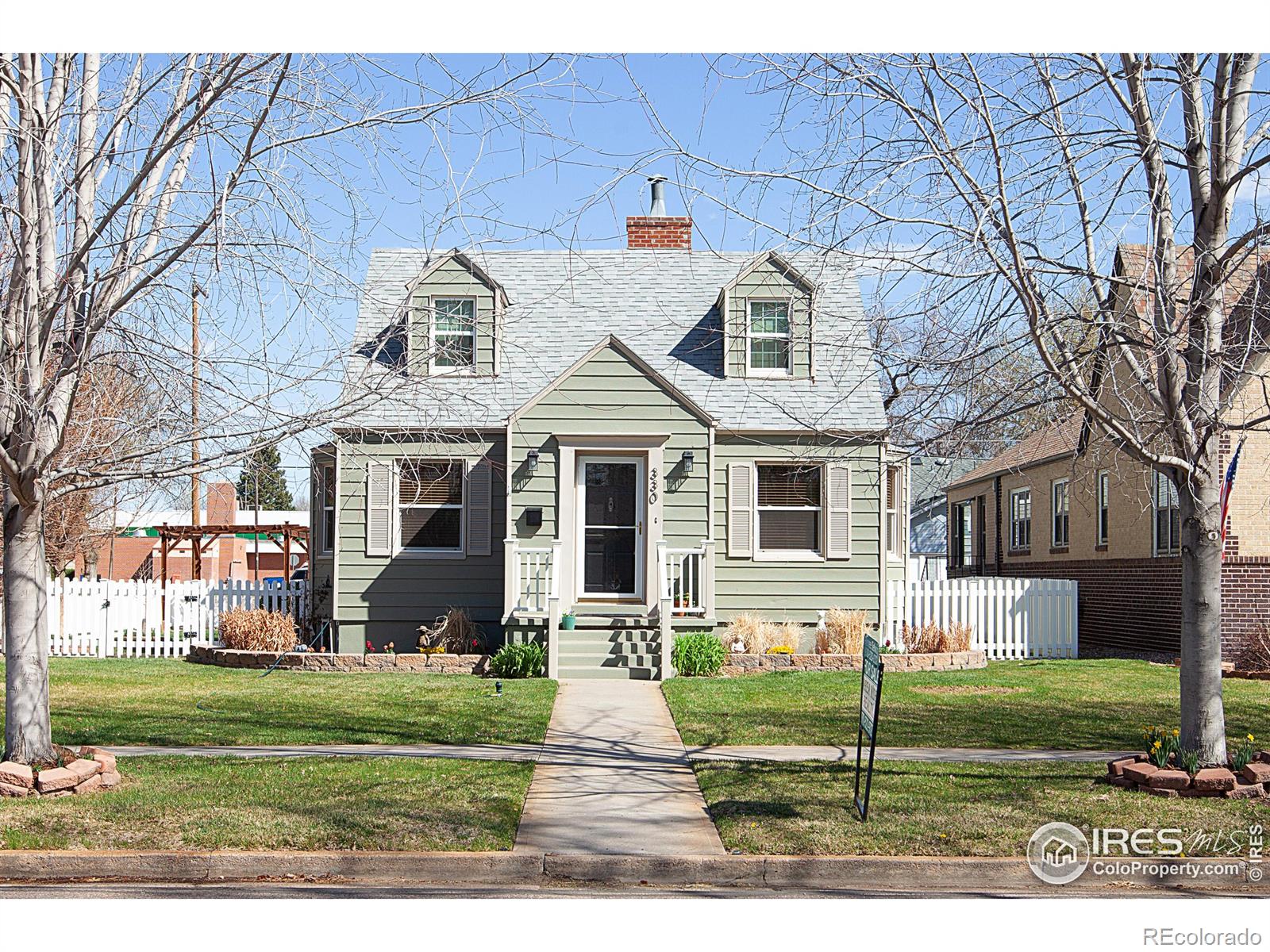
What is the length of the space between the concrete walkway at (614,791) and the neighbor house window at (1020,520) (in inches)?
686

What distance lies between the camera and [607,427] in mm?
18500

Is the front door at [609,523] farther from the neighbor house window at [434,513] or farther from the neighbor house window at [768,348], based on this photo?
the neighbor house window at [768,348]

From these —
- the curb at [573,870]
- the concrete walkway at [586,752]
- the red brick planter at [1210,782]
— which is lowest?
the curb at [573,870]

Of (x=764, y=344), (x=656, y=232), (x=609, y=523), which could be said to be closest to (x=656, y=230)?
(x=656, y=232)

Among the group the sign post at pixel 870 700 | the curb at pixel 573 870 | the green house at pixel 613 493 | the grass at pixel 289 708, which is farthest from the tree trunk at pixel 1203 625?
the green house at pixel 613 493

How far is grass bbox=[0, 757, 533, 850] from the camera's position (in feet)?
24.7

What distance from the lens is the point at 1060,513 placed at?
2586 cm

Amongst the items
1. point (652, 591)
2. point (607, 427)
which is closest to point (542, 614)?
point (652, 591)

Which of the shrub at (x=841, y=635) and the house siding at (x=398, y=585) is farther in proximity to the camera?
the house siding at (x=398, y=585)

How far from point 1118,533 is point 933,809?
50.7 feet

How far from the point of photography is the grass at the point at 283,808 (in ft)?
24.7

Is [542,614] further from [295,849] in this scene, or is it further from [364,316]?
[295,849]

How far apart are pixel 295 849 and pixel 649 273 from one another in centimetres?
1586

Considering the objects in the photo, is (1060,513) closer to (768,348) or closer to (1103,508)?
(1103,508)
